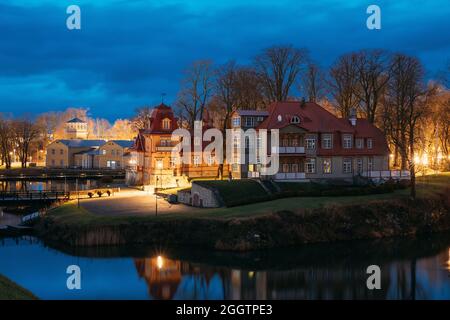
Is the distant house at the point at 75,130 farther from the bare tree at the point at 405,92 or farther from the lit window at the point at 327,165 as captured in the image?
the lit window at the point at 327,165

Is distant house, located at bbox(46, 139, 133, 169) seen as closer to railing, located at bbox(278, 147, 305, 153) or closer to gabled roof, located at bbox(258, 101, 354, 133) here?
gabled roof, located at bbox(258, 101, 354, 133)

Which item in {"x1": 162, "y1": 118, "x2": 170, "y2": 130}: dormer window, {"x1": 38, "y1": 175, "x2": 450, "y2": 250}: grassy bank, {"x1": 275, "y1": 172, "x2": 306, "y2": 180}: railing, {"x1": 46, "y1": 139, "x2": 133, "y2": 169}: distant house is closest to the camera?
{"x1": 38, "y1": 175, "x2": 450, "y2": 250}: grassy bank

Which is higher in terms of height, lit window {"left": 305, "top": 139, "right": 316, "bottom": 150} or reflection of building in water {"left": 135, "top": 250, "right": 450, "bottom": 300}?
lit window {"left": 305, "top": 139, "right": 316, "bottom": 150}

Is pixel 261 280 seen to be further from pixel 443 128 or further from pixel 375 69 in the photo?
pixel 443 128

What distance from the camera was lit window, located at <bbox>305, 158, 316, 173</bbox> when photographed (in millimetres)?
59344

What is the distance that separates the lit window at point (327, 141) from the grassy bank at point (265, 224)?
1121 centimetres

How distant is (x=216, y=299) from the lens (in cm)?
3019

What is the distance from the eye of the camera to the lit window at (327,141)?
6041cm

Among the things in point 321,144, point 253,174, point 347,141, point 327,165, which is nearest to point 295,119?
point 321,144

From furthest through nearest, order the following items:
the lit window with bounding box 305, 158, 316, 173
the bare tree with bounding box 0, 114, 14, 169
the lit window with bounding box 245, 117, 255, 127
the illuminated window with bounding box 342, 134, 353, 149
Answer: the bare tree with bounding box 0, 114, 14, 169 → the illuminated window with bounding box 342, 134, 353, 149 → the lit window with bounding box 245, 117, 255, 127 → the lit window with bounding box 305, 158, 316, 173

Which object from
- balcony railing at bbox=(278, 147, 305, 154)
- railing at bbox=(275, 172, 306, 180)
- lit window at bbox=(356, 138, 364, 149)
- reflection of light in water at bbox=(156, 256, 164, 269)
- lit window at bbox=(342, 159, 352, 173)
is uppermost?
lit window at bbox=(356, 138, 364, 149)

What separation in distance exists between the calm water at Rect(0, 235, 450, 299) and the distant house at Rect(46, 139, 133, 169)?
6965 centimetres

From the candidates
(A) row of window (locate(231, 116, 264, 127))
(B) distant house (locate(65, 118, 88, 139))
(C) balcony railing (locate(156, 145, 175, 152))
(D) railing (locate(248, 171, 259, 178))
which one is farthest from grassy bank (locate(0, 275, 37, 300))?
(B) distant house (locate(65, 118, 88, 139))

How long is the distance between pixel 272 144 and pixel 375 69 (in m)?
22.2
